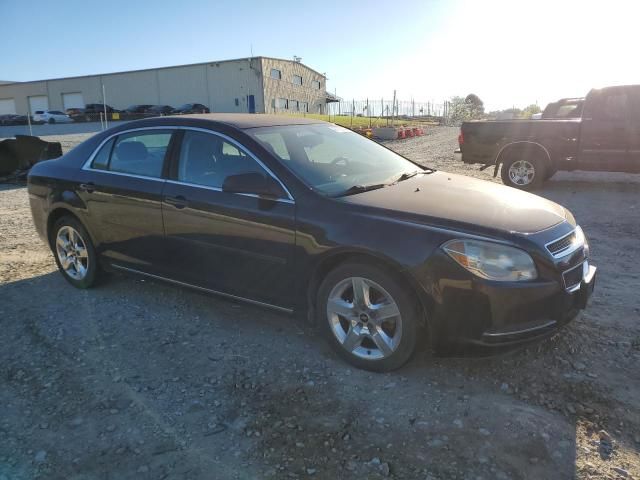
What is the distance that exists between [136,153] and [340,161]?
1805mm

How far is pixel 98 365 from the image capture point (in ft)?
11.6

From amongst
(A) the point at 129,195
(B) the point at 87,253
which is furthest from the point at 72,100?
(A) the point at 129,195

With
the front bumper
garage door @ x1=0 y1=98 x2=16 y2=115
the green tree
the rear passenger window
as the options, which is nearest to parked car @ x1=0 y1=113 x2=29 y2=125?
garage door @ x1=0 y1=98 x2=16 y2=115

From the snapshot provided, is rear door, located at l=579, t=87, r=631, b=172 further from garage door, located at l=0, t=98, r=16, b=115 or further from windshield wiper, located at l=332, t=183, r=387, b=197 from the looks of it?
garage door, located at l=0, t=98, r=16, b=115

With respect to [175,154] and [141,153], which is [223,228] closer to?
[175,154]

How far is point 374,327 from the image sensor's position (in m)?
3.27

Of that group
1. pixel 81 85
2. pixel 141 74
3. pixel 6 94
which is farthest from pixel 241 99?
pixel 6 94

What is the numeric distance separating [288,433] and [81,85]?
6626 centimetres

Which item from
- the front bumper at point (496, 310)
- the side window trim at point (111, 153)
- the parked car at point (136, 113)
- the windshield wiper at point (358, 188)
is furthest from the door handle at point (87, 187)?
the parked car at point (136, 113)

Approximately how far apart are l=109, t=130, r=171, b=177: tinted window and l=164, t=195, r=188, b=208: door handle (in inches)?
11.1

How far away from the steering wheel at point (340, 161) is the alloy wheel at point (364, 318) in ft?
3.64

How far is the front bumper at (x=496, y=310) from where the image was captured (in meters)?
2.91

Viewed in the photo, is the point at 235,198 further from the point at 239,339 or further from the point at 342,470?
the point at 342,470

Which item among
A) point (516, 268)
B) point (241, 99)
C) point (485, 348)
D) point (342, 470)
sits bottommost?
point (342, 470)
